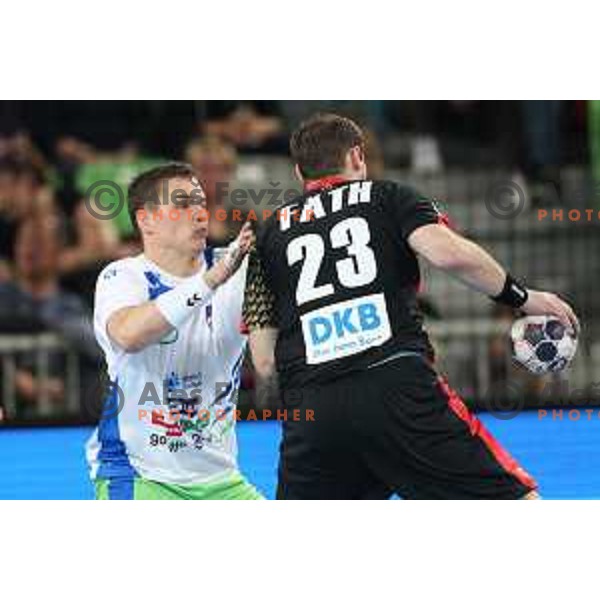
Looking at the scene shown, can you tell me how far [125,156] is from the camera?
526 inches

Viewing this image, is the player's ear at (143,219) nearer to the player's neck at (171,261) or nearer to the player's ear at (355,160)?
the player's neck at (171,261)

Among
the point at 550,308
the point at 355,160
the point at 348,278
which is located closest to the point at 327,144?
the point at 355,160

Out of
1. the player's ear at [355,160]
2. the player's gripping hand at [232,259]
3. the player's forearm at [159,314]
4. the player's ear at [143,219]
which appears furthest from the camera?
the player's ear at [143,219]

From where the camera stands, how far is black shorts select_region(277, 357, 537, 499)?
5418 millimetres

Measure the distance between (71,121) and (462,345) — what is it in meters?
3.86

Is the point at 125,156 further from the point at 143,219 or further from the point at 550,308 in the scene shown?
the point at 550,308

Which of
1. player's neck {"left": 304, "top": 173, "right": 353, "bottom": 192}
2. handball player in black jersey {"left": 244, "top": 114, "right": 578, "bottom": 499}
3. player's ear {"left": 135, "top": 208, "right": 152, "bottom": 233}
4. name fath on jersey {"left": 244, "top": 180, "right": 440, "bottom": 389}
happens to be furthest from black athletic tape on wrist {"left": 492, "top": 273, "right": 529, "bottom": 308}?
player's ear {"left": 135, "top": 208, "right": 152, "bottom": 233}

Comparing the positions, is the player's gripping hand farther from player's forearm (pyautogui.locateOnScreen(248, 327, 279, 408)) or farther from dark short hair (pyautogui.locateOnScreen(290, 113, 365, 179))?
dark short hair (pyautogui.locateOnScreen(290, 113, 365, 179))

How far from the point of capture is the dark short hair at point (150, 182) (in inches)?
246

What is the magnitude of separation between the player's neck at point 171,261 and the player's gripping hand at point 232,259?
22.6 inches

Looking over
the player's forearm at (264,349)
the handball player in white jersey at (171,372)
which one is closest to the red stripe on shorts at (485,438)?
the player's forearm at (264,349)

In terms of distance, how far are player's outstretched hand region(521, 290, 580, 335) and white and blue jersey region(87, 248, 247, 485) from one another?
116 centimetres

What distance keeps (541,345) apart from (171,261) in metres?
1.49

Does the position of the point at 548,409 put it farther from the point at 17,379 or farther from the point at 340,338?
the point at 340,338
